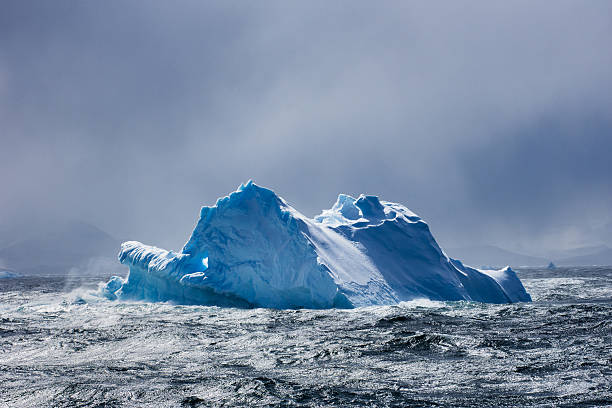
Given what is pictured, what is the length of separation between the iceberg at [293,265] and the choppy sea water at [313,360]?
214 centimetres

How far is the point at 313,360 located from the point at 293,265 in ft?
24.1

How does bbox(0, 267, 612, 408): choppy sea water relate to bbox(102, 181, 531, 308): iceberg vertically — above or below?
below

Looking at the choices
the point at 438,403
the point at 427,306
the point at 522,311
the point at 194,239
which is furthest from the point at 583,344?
the point at 194,239

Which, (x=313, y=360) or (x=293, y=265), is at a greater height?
(x=293, y=265)

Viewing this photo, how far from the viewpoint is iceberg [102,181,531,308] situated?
14.5 m

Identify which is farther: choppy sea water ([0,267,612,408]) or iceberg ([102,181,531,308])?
iceberg ([102,181,531,308])

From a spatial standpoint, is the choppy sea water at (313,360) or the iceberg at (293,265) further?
the iceberg at (293,265)

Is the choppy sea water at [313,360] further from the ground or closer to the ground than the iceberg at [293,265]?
closer to the ground

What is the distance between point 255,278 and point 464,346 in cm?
772

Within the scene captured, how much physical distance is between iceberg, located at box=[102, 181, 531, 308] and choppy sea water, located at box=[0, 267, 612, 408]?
2.14 m

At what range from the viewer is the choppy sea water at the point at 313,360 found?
17.2ft

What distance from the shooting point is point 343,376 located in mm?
6176

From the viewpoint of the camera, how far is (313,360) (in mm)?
7176

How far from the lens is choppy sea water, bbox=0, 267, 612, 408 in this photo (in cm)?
525
